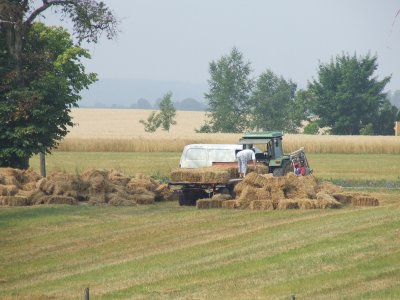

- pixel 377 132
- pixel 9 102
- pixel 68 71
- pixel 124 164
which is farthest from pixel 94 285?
pixel 377 132

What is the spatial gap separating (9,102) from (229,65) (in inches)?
4407

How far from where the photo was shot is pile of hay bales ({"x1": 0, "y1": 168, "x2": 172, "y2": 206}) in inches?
1492

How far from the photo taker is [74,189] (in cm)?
3944

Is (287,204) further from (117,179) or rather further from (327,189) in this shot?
(117,179)

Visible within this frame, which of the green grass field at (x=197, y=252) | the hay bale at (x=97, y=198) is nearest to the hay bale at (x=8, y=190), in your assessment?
the green grass field at (x=197, y=252)

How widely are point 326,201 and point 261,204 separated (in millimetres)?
1980

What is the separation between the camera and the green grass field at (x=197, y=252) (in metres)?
21.1

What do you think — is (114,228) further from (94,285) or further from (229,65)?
(229,65)

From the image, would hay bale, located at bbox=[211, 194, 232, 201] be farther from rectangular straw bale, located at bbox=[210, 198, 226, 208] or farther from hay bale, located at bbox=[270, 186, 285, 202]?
hay bale, located at bbox=[270, 186, 285, 202]

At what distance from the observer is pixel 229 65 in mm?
152750

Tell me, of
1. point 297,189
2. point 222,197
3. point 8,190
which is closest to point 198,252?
point 222,197

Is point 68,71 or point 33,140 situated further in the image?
point 68,71

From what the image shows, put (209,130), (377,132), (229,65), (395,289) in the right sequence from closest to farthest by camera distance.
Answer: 1. (395,289)
2. (377,132)
3. (209,130)
4. (229,65)

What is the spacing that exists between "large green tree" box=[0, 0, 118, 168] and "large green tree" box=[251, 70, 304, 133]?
9707cm
